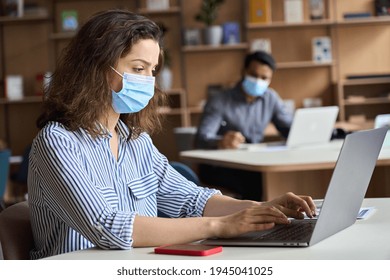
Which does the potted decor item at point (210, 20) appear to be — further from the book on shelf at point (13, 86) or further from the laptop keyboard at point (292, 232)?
the laptop keyboard at point (292, 232)

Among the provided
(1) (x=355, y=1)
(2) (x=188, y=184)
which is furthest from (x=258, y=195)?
(1) (x=355, y=1)

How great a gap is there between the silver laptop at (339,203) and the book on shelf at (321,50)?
21.1ft

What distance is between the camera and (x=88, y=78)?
2035mm

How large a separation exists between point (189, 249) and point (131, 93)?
638mm

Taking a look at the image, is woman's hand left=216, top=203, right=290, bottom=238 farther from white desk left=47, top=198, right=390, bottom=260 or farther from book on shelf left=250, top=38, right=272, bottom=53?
book on shelf left=250, top=38, right=272, bottom=53

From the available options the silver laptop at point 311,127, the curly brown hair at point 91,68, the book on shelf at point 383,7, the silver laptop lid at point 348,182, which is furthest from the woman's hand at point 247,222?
the book on shelf at point 383,7

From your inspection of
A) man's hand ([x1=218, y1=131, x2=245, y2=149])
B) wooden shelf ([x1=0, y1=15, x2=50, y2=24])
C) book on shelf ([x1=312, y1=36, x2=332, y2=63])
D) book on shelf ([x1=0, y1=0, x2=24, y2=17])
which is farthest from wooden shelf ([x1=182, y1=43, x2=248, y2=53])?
man's hand ([x1=218, y1=131, x2=245, y2=149])

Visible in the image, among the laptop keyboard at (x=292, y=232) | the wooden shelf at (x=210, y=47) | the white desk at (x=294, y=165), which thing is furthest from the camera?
the wooden shelf at (x=210, y=47)

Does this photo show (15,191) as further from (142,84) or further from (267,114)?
(142,84)

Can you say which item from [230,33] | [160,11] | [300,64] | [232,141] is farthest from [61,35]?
[232,141]

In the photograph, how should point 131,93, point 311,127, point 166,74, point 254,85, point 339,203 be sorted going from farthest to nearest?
point 166,74
point 254,85
point 311,127
point 131,93
point 339,203

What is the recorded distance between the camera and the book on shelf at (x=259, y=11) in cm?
806

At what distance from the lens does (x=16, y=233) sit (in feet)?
6.41

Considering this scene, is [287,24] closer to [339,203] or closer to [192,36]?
[192,36]
